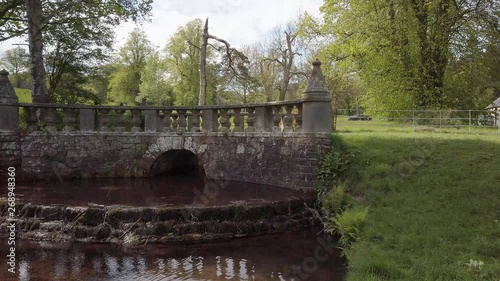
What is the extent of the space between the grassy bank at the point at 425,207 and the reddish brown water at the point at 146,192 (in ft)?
6.23

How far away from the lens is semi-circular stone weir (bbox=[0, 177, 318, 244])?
22.6 feet

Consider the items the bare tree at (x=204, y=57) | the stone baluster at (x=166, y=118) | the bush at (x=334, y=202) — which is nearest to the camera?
the bush at (x=334, y=202)

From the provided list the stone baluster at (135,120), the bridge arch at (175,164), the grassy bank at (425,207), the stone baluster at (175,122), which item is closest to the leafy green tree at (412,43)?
the grassy bank at (425,207)

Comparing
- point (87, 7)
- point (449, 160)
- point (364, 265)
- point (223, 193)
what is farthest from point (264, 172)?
point (87, 7)

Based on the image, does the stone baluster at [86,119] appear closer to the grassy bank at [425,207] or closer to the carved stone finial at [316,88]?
the carved stone finial at [316,88]

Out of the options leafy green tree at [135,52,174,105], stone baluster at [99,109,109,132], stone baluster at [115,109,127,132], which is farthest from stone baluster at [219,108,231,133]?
leafy green tree at [135,52,174,105]

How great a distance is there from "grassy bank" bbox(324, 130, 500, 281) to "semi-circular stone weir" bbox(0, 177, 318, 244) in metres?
1.53

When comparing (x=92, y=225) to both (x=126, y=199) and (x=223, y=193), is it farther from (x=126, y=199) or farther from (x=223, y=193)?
(x=223, y=193)

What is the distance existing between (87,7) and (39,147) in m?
6.03

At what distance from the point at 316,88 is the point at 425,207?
3616 mm

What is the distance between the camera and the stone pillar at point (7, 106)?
10.7 m

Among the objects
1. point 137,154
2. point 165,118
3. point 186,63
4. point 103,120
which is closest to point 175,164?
point 137,154

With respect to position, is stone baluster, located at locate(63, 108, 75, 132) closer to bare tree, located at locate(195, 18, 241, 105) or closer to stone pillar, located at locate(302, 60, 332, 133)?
stone pillar, located at locate(302, 60, 332, 133)

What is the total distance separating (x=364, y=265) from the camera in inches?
194
